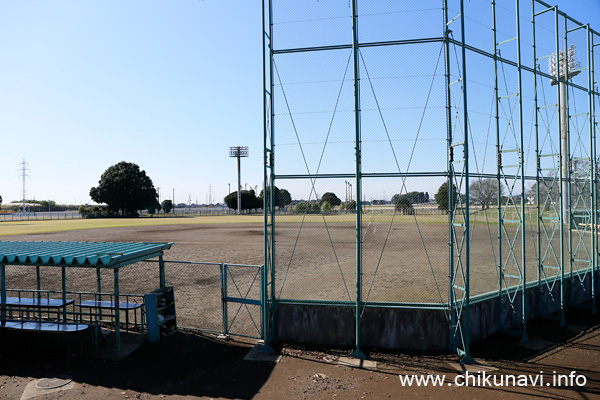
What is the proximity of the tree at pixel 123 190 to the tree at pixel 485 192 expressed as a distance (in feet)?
230

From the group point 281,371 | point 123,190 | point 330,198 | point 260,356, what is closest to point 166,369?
point 260,356

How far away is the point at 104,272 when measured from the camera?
1747cm

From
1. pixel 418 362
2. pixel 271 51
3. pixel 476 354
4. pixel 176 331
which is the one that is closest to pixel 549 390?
pixel 476 354

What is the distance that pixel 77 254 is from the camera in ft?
25.4

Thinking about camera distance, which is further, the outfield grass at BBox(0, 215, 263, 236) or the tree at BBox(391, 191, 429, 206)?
the outfield grass at BBox(0, 215, 263, 236)

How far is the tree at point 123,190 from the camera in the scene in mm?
68188

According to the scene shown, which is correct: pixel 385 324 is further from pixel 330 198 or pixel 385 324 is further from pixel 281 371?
pixel 330 198

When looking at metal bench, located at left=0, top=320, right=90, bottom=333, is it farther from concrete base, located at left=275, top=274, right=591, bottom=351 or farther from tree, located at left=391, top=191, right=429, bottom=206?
tree, located at left=391, top=191, right=429, bottom=206

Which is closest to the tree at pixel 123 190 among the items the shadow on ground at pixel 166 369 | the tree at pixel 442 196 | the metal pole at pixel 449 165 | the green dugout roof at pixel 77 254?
the green dugout roof at pixel 77 254

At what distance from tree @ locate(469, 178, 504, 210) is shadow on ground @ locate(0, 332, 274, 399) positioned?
652 cm

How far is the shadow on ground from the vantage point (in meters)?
6.38

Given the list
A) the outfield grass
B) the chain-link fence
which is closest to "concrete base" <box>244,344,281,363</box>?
the chain-link fence

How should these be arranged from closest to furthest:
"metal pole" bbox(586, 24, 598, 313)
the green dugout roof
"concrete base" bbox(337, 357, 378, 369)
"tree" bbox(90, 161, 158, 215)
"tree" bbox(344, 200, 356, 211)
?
"concrete base" bbox(337, 357, 378, 369)
the green dugout roof
"tree" bbox(344, 200, 356, 211)
"metal pole" bbox(586, 24, 598, 313)
"tree" bbox(90, 161, 158, 215)

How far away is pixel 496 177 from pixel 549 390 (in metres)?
4.73
